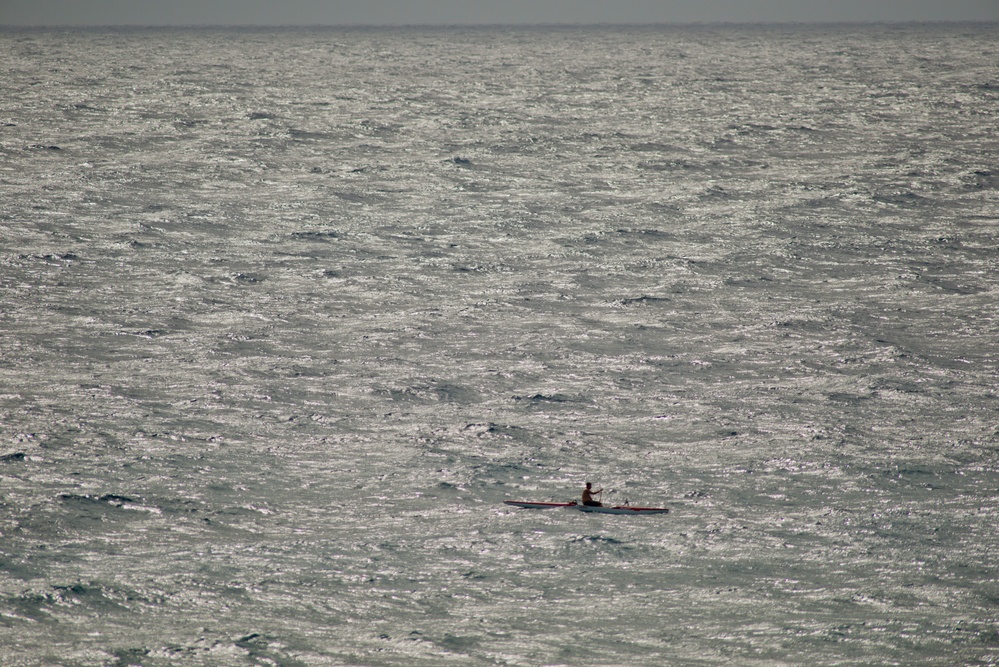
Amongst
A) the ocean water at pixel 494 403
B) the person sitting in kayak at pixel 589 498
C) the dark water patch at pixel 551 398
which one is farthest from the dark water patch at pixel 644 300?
the person sitting in kayak at pixel 589 498

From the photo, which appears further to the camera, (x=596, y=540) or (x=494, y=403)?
(x=494, y=403)

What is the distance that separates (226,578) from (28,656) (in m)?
2.59

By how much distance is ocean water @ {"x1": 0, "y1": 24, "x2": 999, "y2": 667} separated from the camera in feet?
44.5

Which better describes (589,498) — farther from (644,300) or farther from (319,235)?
(319,235)

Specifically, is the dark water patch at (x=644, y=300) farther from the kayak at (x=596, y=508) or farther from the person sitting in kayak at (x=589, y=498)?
the person sitting in kayak at (x=589, y=498)

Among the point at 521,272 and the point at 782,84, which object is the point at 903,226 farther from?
the point at 782,84

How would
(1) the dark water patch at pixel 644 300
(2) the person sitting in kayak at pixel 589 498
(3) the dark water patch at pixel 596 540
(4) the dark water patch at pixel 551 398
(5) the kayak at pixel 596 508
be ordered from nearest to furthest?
(3) the dark water patch at pixel 596 540, (2) the person sitting in kayak at pixel 589 498, (5) the kayak at pixel 596 508, (4) the dark water patch at pixel 551 398, (1) the dark water patch at pixel 644 300

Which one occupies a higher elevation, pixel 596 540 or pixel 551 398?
pixel 551 398

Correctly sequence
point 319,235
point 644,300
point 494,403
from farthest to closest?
point 319,235, point 644,300, point 494,403

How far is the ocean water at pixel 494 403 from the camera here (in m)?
13.6

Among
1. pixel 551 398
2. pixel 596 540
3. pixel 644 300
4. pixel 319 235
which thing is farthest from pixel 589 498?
pixel 319 235

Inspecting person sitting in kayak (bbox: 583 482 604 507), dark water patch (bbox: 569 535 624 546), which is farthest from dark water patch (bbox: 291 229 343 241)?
dark water patch (bbox: 569 535 624 546)

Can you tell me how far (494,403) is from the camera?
20.2m

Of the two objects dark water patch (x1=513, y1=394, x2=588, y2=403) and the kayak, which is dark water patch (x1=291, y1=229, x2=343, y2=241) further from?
the kayak
